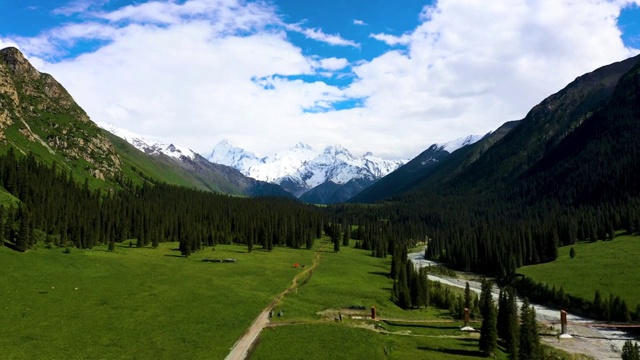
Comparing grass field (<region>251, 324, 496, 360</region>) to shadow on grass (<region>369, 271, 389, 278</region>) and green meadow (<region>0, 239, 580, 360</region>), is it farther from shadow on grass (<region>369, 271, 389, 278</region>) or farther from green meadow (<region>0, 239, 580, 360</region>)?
shadow on grass (<region>369, 271, 389, 278</region>)

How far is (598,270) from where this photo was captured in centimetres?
14450

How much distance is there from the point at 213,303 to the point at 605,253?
479ft

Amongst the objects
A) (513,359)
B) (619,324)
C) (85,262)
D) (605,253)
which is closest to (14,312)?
(85,262)

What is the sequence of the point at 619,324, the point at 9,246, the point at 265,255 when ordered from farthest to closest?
the point at 265,255, the point at 9,246, the point at 619,324

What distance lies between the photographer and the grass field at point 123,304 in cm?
6431

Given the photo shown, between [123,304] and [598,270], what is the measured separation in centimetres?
14039

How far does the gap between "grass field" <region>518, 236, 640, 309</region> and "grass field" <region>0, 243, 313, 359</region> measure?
8671 cm

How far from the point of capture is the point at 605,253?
6481 inches

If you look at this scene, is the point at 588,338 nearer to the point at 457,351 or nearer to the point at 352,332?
the point at 457,351

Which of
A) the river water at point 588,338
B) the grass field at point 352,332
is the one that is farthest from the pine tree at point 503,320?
the river water at point 588,338

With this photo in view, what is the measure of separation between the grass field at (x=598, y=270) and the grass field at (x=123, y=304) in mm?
86706

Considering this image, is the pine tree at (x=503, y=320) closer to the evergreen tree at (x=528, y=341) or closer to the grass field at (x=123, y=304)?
the evergreen tree at (x=528, y=341)

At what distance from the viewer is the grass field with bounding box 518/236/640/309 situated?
126056mm

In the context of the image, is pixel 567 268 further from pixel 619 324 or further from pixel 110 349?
pixel 110 349
